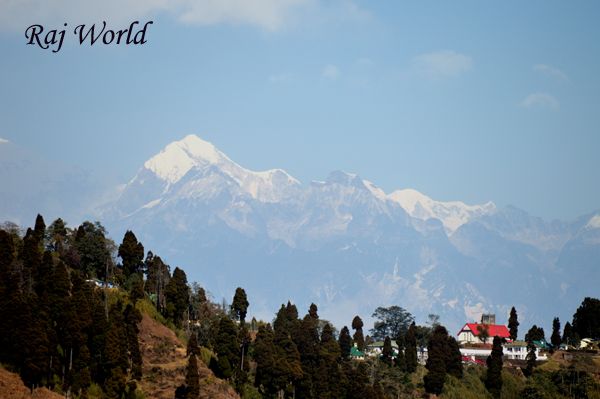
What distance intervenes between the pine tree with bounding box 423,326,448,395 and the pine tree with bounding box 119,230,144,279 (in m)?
46.6

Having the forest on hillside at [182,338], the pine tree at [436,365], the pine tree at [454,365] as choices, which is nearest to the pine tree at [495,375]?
the forest on hillside at [182,338]

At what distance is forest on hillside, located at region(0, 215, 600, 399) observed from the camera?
4087 inches

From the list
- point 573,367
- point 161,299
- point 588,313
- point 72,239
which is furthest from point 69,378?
point 588,313

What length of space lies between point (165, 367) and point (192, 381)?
6371 millimetres

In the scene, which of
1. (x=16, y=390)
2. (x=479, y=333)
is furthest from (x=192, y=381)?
(x=479, y=333)

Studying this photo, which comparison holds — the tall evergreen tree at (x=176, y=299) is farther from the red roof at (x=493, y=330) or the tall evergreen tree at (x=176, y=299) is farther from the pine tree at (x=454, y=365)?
the red roof at (x=493, y=330)

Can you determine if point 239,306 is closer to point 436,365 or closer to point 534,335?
point 436,365

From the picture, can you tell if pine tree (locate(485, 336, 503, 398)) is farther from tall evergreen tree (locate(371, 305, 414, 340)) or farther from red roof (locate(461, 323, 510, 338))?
tall evergreen tree (locate(371, 305, 414, 340))

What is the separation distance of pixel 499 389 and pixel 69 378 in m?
72.8

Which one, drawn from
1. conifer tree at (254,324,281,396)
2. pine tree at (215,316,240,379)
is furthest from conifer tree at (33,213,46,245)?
conifer tree at (254,324,281,396)

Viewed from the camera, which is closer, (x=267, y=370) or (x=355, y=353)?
(x=267, y=370)

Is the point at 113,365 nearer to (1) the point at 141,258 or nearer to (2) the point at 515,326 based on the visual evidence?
(1) the point at 141,258

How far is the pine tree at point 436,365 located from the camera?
476ft

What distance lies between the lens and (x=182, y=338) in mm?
128125
